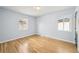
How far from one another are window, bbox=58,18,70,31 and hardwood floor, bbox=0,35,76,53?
0.27m

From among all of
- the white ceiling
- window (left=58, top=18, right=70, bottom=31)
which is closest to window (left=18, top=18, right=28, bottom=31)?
the white ceiling

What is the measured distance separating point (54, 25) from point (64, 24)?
0.65ft

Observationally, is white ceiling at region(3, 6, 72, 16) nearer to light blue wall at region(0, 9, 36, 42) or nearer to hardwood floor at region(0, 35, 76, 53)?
light blue wall at region(0, 9, 36, 42)

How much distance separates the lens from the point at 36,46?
1.87m

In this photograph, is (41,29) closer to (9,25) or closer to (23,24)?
(23,24)

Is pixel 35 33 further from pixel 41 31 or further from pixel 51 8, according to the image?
pixel 51 8

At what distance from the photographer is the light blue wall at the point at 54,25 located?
1.83 meters

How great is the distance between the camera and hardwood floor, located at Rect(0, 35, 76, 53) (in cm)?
183

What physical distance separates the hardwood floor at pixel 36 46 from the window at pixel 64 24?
266mm

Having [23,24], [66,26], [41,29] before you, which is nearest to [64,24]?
[66,26]
